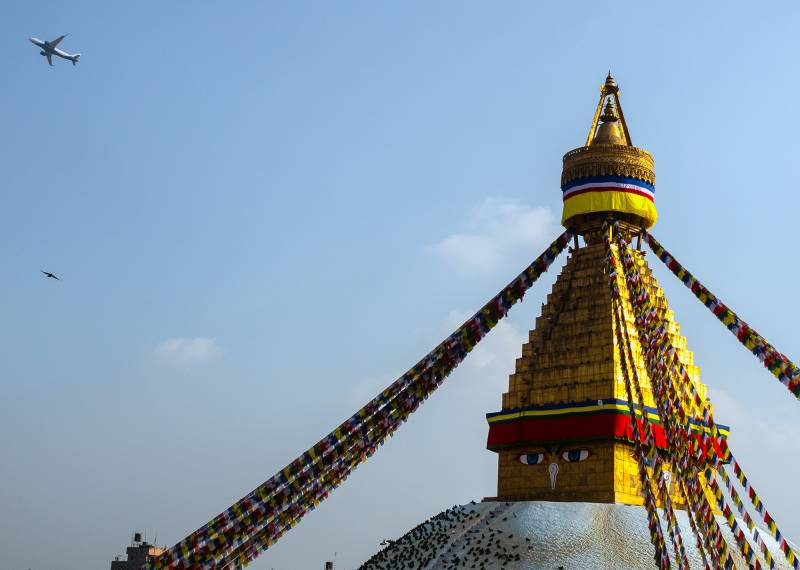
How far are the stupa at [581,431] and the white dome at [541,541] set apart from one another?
4 centimetres

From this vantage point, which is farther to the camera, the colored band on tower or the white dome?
the colored band on tower

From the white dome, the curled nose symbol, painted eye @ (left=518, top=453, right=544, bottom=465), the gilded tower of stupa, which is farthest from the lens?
painted eye @ (left=518, top=453, right=544, bottom=465)

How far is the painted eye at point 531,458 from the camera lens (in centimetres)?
2922

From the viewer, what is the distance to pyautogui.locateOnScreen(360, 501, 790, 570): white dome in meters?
24.6

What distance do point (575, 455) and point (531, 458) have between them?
4.82 feet

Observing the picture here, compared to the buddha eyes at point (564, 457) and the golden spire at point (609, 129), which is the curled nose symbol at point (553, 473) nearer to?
the buddha eyes at point (564, 457)

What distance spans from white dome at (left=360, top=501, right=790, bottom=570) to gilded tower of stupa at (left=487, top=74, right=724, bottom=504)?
1.26m

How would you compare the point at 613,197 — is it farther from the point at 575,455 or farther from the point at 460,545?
the point at 460,545

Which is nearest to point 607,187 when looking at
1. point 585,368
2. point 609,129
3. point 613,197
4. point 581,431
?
Answer: point 613,197

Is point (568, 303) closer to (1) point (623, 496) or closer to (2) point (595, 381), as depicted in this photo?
(2) point (595, 381)

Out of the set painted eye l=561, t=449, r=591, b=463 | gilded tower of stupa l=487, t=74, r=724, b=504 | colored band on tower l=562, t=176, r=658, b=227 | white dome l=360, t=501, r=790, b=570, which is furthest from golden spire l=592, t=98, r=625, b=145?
white dome l=360, t=501, r=790, b=570

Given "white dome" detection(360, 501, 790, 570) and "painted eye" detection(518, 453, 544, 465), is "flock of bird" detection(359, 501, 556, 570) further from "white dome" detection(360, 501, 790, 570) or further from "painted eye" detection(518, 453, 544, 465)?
"painted eye" detection(518, 453, 544, 465)

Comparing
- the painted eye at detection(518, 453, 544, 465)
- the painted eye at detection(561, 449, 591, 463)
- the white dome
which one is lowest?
the white dome

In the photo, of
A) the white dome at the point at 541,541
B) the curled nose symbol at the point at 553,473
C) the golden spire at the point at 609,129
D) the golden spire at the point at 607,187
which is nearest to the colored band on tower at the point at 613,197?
the golden spire at the point at 607,187
